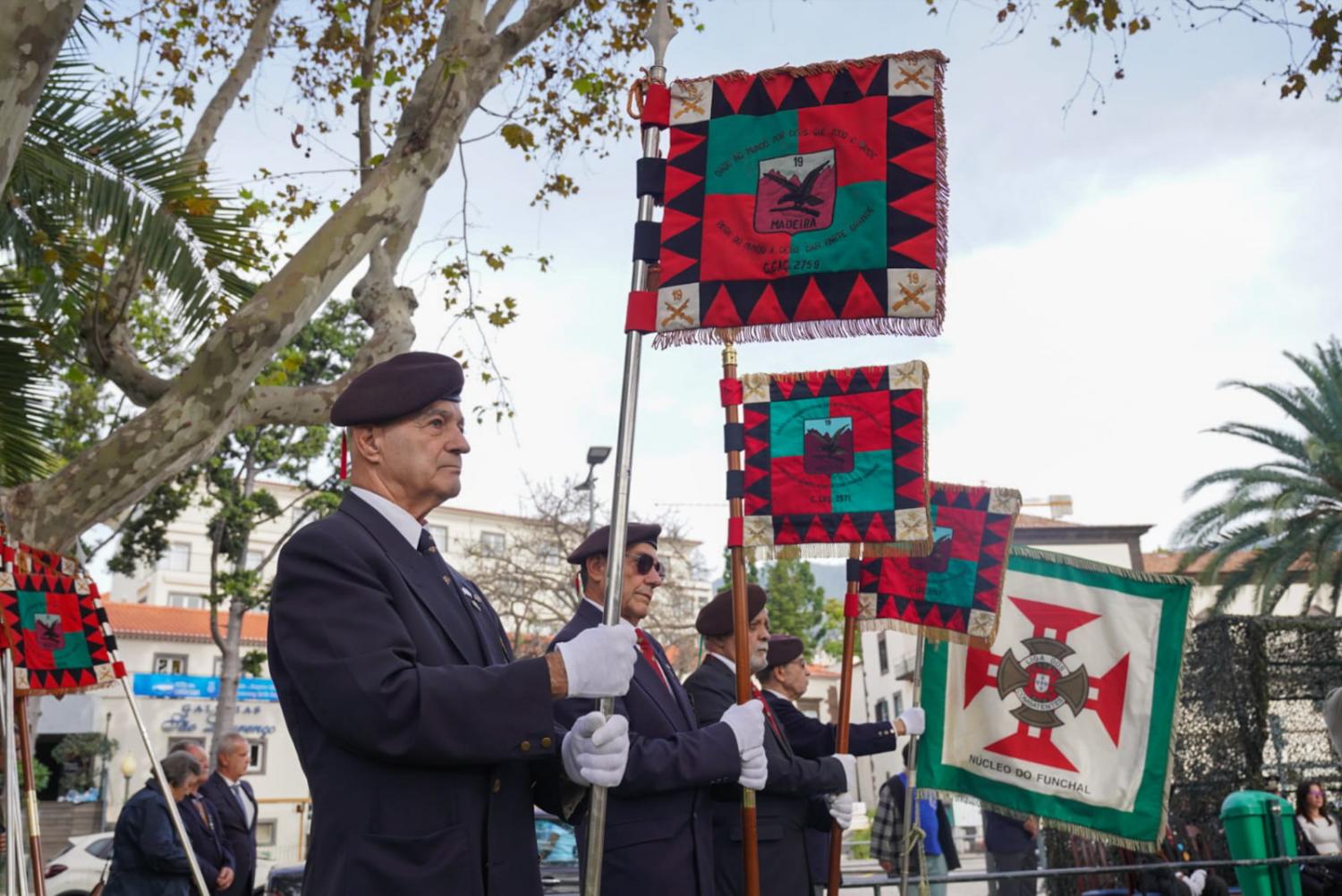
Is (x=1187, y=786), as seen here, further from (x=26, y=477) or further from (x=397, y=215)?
(x=26, y=477)

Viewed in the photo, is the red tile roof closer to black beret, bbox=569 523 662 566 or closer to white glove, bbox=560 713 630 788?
black beret, bbox=569 523 662 566

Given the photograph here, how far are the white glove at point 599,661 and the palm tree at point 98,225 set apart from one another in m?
5.61

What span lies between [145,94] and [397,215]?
3.91 metres

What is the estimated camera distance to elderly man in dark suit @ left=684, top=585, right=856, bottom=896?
4707mm

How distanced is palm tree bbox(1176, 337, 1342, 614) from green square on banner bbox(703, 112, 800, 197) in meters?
17.4

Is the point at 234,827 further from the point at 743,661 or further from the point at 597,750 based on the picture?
the point at 597,750

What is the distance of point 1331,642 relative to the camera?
12.1 m

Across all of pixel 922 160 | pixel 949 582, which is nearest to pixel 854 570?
pixel 949 582

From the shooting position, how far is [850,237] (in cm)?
388

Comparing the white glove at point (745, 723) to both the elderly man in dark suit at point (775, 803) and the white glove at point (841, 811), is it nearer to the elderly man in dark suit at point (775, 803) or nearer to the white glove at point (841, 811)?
the elderly man in dark suit at point (775, 803)

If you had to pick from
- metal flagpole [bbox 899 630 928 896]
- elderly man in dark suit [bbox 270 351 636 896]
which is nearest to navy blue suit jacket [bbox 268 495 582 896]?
elderly man in dark suit [bbox 270 351 636 896]

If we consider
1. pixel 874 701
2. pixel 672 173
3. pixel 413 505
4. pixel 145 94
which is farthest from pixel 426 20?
pixel 874 701

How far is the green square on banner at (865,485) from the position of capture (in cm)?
475

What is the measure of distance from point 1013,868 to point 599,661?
8574 millimetres
